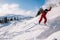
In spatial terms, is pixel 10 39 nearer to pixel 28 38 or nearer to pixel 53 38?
pixel 28 38

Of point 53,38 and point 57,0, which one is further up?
point 57,0

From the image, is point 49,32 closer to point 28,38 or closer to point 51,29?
point 51,29

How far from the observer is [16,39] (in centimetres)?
1419

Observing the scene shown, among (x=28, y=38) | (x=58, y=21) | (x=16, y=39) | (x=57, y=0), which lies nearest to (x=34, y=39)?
(x=28, y=38)

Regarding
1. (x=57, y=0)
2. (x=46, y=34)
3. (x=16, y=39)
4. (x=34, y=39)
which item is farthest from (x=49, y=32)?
(x=57, y=0)

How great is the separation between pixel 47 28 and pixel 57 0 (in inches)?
401

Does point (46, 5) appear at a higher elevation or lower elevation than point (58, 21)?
higher

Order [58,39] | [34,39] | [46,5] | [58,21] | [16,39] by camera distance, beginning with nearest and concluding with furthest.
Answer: [58,39] < [34,39] < [16,39] < [58,21] < [46,5]

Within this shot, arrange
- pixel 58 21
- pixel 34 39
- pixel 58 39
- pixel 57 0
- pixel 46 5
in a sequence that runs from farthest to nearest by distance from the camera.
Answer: pixel 46 5 < pixel 57 0 < pixel 58 21 < pixel 34 39 < pixel 58 39

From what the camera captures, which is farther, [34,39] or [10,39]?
[10,39]

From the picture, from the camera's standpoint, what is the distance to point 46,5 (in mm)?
25641

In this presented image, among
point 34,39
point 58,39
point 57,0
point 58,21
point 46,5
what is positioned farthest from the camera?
point 46,5

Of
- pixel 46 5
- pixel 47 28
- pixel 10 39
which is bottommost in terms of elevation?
pixel 10 39

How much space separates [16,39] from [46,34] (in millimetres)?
2516
